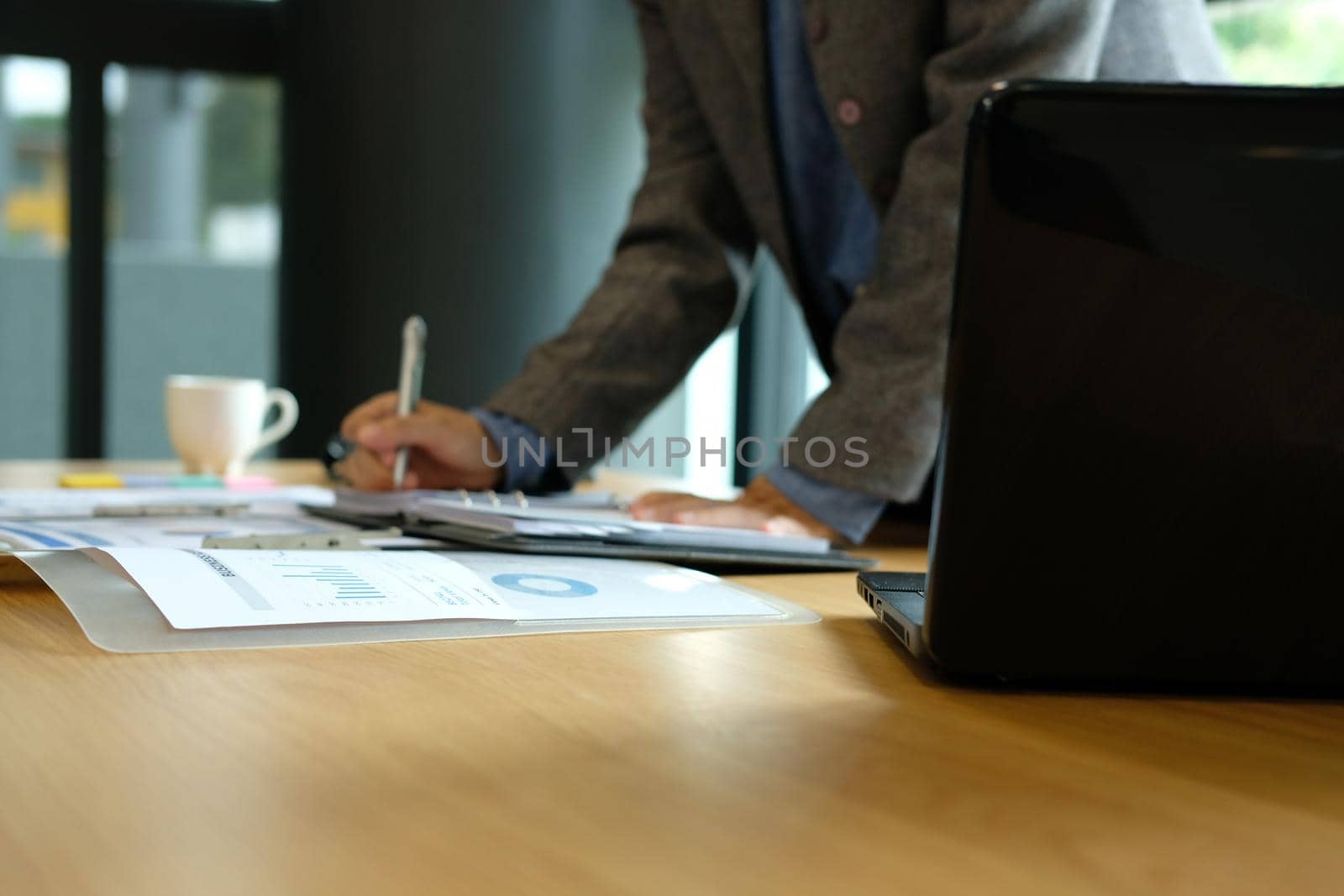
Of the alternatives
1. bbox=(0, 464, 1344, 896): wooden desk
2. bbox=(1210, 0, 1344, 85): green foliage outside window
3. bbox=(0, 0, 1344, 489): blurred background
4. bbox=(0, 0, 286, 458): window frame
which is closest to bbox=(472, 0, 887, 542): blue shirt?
bbox=(1210, 0, 1344, 85): green foliage outside window

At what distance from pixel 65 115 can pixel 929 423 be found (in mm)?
2088

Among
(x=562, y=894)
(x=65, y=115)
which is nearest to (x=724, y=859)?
(x=562, y=894)

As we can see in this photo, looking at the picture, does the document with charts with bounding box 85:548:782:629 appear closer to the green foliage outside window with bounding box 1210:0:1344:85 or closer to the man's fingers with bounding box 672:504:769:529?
the man's fingers with bounding box 672:504:769:529

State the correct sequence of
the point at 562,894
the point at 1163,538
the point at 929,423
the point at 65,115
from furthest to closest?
the point at 65,115, the point at 929,423, the point at 1163,538, the point at 562,894

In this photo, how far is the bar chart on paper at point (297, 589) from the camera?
0.52m

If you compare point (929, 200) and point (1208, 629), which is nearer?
point (1208, 629)

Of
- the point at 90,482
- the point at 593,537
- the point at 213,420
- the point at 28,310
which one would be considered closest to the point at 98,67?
the point at 213,420

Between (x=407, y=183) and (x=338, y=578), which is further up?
(x=407, y=183)

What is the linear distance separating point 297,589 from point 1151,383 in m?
0.35

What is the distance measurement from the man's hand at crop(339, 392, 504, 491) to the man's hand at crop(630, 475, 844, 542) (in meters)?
0.26

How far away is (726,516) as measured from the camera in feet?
2.97

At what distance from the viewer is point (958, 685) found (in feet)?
1.62

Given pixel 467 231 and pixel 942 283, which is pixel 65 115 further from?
pixel 942 283

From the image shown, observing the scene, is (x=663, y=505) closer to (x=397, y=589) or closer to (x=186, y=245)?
(x=397, y=589)
